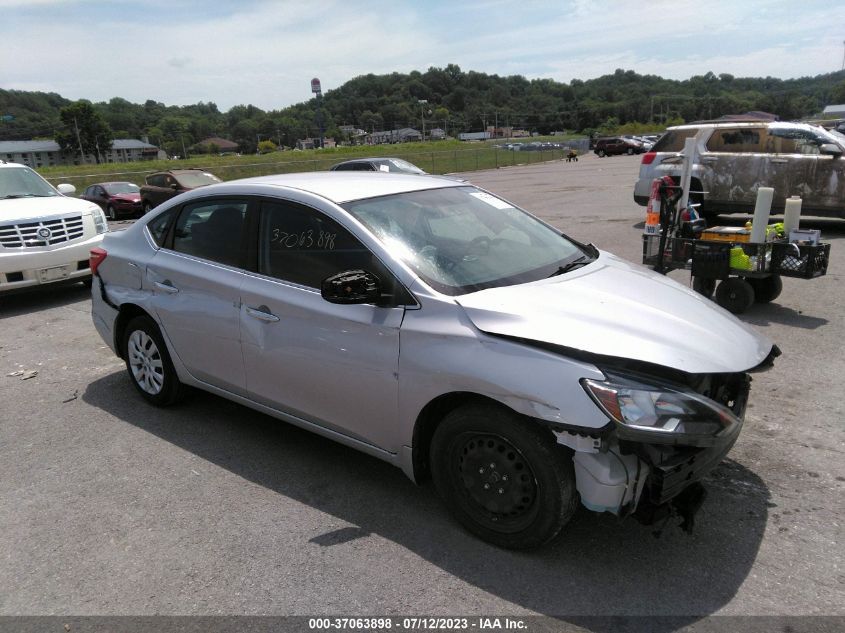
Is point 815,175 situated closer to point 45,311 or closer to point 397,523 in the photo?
point 397,523

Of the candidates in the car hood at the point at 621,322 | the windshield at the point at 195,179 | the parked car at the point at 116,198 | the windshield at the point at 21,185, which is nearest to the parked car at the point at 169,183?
the windshield at the point at 195,179

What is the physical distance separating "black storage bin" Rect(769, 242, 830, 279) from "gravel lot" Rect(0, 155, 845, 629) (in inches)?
58.0

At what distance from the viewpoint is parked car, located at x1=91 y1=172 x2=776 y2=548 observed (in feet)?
8.64

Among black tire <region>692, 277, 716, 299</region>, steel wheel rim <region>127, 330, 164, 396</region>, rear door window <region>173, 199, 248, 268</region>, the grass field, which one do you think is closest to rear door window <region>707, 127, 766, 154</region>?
black tire <region>692, 277, 716, 299</region>

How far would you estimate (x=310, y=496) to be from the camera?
351 cm

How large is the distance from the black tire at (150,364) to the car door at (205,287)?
21cm

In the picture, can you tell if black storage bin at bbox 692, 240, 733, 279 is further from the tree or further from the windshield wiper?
the tree

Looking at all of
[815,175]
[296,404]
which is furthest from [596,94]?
[296,404]

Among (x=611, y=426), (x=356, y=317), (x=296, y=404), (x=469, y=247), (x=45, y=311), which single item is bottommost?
(x=45, y=311)

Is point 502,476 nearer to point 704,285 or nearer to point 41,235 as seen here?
point 704,285

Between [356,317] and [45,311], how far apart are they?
6626mm

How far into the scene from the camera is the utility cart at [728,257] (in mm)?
6134

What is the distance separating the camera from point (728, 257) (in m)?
6.34

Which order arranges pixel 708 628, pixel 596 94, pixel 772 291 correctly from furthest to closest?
pixel 596 94
pixel 772 291
pixel 708 628
